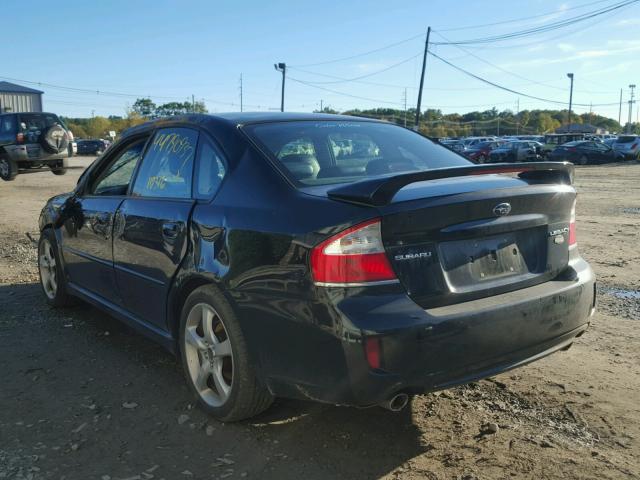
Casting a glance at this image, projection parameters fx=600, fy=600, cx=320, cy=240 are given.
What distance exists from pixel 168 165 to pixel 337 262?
5.67 ft

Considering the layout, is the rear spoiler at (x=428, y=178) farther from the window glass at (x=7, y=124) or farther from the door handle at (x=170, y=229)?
the window glass at (x=7, y=124)

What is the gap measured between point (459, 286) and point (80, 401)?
2.34m

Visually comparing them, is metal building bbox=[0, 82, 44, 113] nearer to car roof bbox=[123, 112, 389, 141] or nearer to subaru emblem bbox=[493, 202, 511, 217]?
car roof bbox=[123, 112, 389, 141]

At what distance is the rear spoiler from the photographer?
259 cm

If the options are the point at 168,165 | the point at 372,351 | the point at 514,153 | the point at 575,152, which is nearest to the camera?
the point at 372,351

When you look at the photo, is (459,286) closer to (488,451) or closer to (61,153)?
(488,451)

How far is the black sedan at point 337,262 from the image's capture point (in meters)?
2.55

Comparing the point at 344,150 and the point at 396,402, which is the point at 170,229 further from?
the point at 396,402

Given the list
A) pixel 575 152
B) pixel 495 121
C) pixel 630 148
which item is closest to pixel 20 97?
pixel 575 152

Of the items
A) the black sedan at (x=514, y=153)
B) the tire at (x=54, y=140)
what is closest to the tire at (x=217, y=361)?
the tire at (x=54, y=140)

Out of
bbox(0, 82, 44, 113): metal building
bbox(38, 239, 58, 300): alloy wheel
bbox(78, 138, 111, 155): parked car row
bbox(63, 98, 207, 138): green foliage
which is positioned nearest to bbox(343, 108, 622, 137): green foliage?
bbox(63, 98, 207, 138): green foliage

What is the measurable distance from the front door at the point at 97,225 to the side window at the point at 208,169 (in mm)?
854

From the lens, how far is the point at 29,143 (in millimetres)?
17094

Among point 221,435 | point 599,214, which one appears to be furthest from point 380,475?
point 599,214
